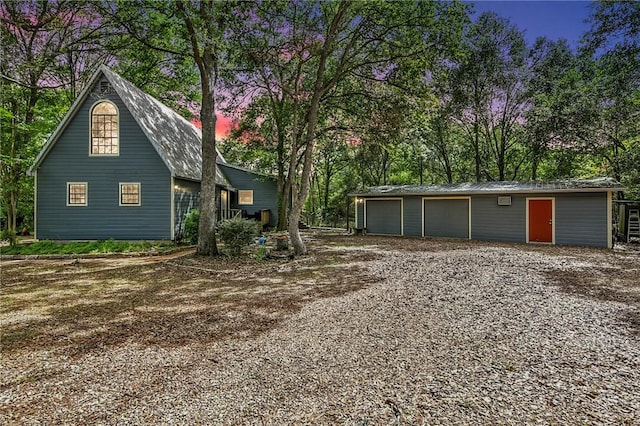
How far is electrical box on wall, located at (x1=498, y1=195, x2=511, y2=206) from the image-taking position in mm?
14305

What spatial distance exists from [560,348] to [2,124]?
53.6 ft

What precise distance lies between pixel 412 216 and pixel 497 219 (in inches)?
153

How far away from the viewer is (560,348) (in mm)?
3502

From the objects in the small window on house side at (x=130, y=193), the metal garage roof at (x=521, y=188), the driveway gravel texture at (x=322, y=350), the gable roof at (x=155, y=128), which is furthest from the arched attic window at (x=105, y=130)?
the metal garage roof at (x=521, y=188)

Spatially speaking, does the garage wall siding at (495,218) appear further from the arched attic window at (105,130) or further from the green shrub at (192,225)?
the arched attic window at (105,130)

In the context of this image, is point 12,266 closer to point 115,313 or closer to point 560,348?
point 115,313

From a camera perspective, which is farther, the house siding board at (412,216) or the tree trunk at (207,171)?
the house siding board at (412,216)

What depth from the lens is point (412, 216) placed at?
55.8 ft

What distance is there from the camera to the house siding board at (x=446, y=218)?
1560cm

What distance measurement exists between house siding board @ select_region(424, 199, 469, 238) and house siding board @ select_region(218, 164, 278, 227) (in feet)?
30.9

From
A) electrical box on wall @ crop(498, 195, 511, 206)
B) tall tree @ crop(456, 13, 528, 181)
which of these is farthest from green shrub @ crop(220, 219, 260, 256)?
tall tree @ crop(456, 13, 528, 181)

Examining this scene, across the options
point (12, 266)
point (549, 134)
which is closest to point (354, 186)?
point (549, 134)

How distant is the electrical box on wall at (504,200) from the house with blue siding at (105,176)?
529 inches

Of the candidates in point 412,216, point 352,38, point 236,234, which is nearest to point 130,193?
point 236,234
